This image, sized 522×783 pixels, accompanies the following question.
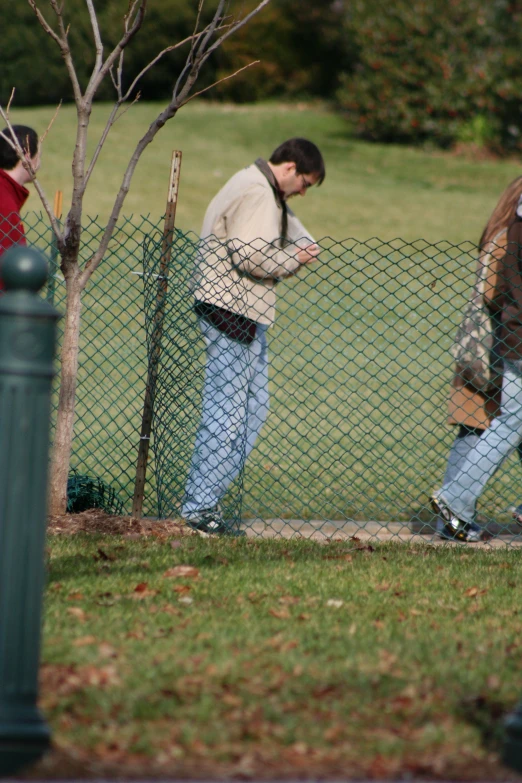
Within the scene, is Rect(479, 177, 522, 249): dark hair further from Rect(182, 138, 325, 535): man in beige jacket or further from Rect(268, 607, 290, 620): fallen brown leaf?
Rect(268, 607, 290, 620): fallen brown leaf

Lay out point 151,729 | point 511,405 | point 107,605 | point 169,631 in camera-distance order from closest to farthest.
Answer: point 151,729 → point 169,631 → point 107,605 → point 511,405

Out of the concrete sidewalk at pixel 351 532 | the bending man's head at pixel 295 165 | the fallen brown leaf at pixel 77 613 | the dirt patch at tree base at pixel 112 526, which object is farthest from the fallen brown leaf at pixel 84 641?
the bending man's head at pixel 295 165

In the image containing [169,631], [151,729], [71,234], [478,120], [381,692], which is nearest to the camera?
[151,729]

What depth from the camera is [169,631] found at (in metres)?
3.41

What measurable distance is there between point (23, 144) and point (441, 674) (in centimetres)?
355

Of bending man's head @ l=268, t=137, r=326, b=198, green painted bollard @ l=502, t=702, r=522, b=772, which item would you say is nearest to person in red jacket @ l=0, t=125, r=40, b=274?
bending man's head @ l=268, t=137, r=326, b=198

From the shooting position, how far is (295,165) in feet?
17.1

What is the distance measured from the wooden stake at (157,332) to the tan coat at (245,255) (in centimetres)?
16

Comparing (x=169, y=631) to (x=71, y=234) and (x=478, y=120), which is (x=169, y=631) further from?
(x=478, y=120)

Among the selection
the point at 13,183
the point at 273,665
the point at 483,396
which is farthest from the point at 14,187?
the point at 273,665

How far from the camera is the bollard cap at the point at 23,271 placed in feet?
8.08

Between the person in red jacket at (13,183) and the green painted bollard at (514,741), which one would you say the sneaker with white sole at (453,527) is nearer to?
the person in red jacket at (13,183)

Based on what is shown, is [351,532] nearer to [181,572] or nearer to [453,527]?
[453,527]

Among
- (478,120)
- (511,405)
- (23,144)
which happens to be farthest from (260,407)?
(478,120)
